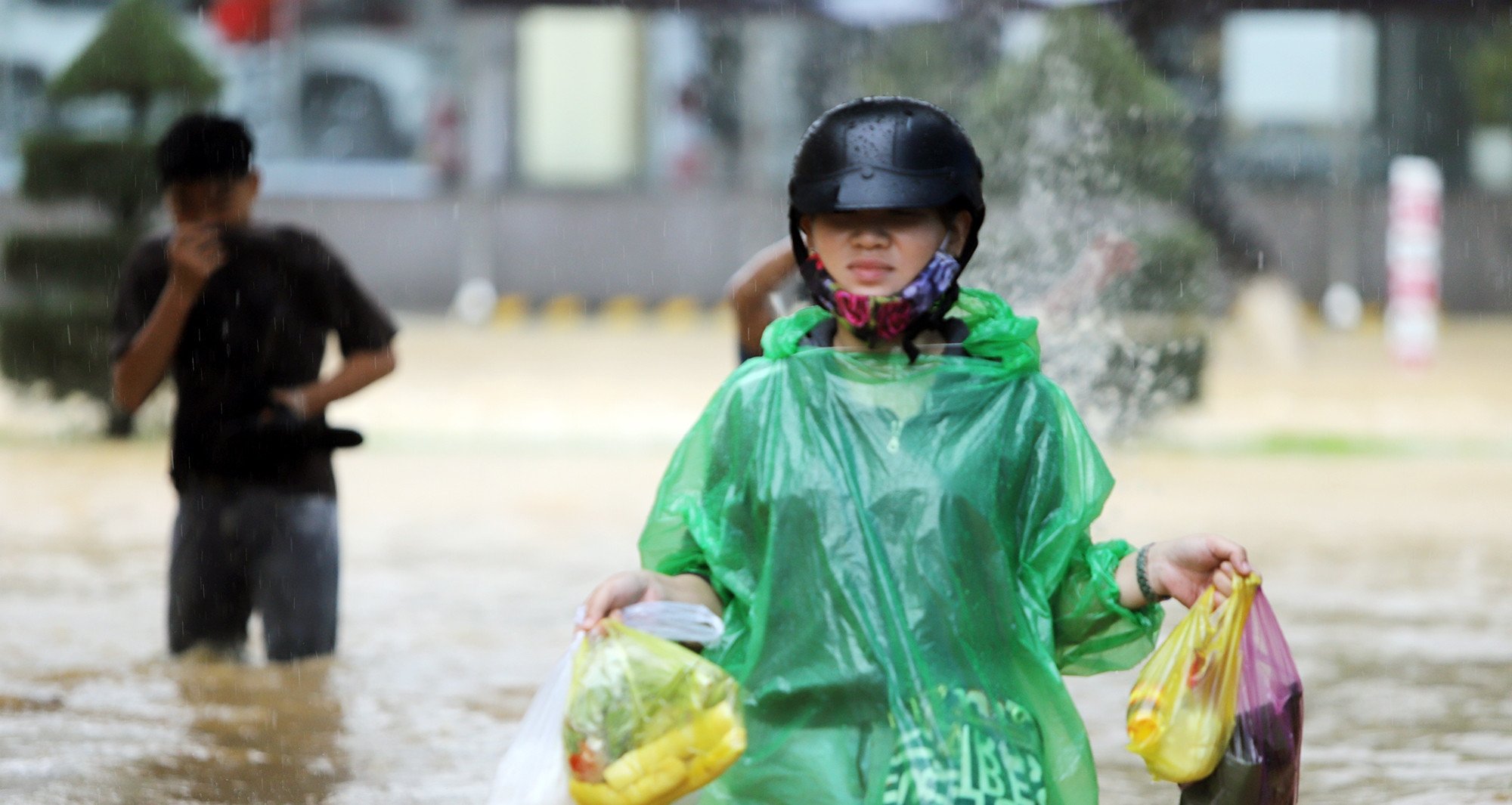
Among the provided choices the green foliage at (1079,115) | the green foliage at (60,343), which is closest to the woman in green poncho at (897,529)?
the green foliage at (1079,115)

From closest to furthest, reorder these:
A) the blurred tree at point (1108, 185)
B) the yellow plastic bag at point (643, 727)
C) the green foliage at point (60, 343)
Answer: the yellow plastic bag at point (643, 727), the blurred tree at point (1108, 185), the green foliage at point (60, 343)

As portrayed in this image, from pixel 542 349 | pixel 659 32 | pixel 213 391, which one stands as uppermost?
pixel 659 32

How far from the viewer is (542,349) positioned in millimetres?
19062

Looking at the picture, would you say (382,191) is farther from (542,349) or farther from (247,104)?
(542,349)

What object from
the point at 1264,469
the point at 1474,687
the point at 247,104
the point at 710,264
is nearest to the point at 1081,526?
the point at 1474,687

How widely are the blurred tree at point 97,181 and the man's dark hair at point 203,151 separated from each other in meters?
7.91

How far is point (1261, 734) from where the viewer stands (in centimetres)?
257

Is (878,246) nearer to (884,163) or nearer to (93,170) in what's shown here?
(884,163)

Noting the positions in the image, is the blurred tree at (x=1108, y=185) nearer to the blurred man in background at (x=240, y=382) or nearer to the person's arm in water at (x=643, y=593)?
the blurred man in background at (x=240, y=382)

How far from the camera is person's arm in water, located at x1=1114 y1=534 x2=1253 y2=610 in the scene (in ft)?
8.35

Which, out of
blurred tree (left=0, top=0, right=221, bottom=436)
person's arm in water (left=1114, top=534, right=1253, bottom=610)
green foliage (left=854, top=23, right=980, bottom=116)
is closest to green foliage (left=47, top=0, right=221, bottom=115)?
blurred tree (left=0, top=0, right=221, bottom=436)

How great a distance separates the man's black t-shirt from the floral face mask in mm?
2834

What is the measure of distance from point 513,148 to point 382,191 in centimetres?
162

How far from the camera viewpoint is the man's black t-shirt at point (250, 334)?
17.3ft
